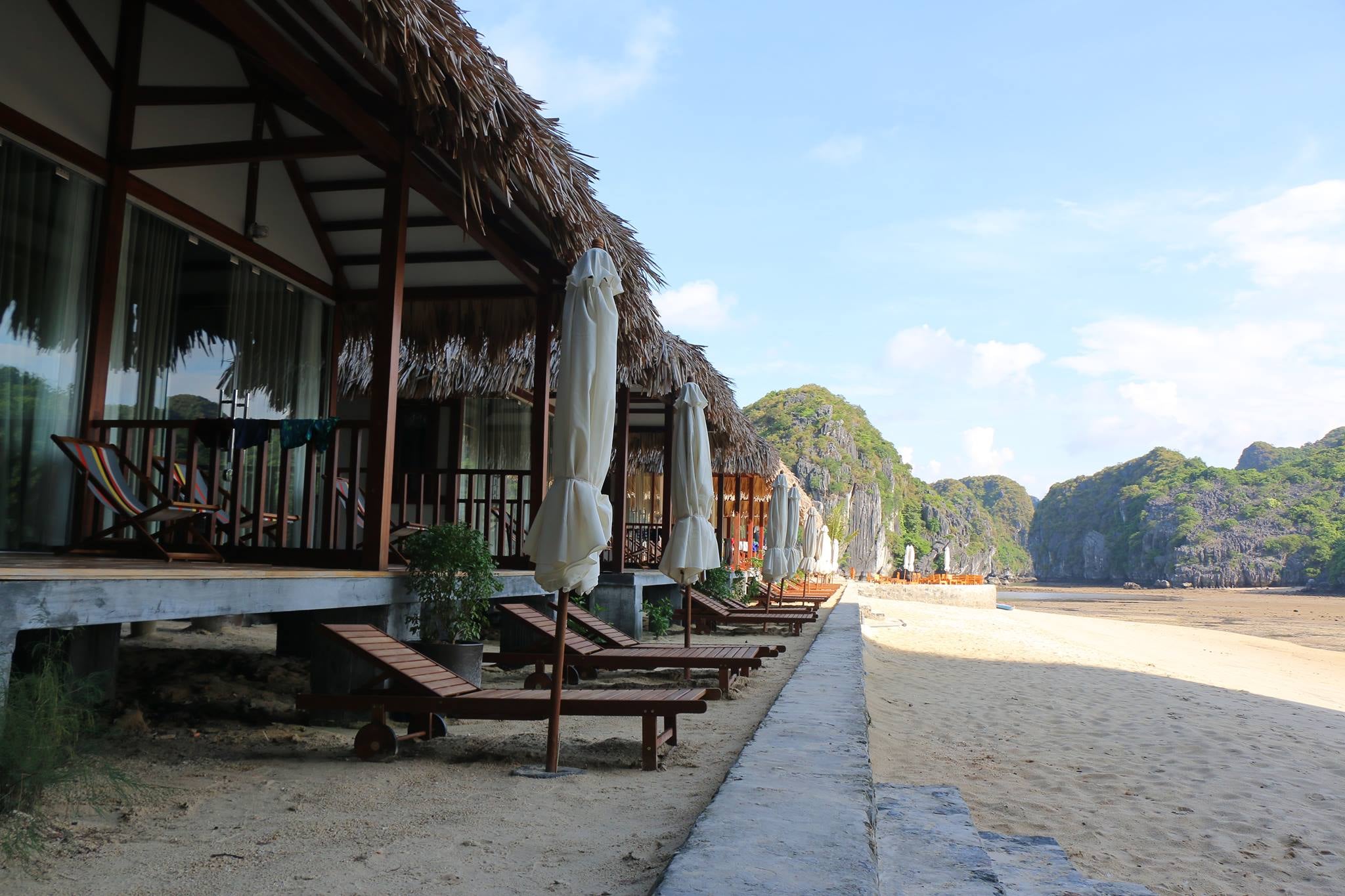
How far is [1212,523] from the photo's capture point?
3440 inches

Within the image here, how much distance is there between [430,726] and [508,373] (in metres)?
6.48

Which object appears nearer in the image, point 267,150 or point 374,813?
point 374,813

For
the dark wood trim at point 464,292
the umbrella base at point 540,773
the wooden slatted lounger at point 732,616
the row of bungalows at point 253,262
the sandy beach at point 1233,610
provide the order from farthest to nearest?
the sandy beach at point 1233,610
the wooden slatted lounger at point 732,616
the dark wood trim at point 464,292
the row of bungalows at point 253,262
the umbrella base at point 540,773

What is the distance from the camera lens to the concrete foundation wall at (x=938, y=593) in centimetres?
3338

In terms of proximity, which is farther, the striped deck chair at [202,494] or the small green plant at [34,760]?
the striped deck chair at [202,494]

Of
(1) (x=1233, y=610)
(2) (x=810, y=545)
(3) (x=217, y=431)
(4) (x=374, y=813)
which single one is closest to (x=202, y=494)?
(3) (x=217, y=431)

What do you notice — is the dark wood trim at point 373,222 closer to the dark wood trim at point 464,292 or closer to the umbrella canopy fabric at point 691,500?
the dark wood trim at point 464,292

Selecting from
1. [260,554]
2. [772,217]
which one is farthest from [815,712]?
[772,217]

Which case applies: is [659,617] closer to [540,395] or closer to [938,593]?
[540,395]

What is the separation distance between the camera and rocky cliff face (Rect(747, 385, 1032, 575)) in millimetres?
70250

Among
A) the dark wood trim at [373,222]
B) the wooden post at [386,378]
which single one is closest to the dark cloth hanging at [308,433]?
the wooden post at [386,378]

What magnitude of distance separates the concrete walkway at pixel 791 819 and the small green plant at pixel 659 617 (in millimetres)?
5754

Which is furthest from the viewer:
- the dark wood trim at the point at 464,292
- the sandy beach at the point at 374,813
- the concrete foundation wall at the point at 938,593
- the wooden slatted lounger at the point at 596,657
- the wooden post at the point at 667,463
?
the concrete foundation wall at the point at 938,593

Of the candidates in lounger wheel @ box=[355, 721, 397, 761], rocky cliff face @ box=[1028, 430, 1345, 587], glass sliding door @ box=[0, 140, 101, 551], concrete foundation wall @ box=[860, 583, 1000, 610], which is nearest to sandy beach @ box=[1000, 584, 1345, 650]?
concrete foundation wall @ box=[860, 583, 1000, 610]
